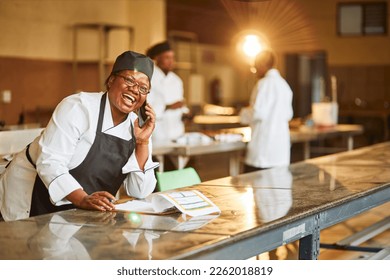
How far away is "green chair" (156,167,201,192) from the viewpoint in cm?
377

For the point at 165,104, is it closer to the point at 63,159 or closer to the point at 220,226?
the point at 63,159

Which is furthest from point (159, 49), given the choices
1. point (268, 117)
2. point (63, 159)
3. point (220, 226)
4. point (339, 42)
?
point (339, 42)

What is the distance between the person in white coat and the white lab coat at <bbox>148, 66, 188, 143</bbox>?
2.51 ft

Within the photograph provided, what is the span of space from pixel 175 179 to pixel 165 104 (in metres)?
2.28

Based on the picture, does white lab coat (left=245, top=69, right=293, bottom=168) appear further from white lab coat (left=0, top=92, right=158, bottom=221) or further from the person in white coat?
white lab coat (left=0, top=92, right=158, bottom=221)

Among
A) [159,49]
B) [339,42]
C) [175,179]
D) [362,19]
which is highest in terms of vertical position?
[362,19]

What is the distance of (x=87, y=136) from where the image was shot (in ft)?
9.63

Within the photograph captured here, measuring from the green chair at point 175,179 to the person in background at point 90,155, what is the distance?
60cm

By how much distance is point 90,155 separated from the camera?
2986mm

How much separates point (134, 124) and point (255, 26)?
1224 cm

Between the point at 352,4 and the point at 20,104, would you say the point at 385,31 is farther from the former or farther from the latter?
the point at 20,104

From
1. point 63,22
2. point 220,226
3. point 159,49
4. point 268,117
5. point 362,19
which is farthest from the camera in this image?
point 362,19

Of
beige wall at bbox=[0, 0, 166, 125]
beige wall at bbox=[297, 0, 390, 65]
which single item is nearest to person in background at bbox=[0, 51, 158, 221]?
beige wall at bbox=[0, 0, 166, 125]
